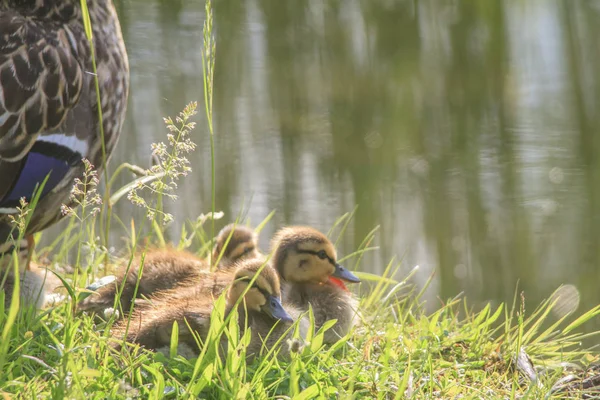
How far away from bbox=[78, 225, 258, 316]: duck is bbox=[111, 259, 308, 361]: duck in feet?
0.74

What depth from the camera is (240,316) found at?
3.52 m

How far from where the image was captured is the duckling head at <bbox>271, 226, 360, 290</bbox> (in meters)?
4.15

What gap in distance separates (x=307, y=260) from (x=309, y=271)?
0.05 metres

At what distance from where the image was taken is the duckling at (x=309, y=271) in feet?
13.5

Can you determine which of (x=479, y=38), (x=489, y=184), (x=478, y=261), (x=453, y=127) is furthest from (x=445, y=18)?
(x=478, y=261)

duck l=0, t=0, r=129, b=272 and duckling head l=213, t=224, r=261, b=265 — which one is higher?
duck l=0, t=0, r=129, b=272

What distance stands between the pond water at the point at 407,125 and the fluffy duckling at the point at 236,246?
9.31 feet

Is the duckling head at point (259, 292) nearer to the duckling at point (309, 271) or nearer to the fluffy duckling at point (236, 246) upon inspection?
the duckling at point (309, 271)

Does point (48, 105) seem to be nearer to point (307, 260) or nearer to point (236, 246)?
point (236, 246)

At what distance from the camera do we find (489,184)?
29.2ft

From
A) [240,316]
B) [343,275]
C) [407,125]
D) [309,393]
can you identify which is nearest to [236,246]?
[343,275]

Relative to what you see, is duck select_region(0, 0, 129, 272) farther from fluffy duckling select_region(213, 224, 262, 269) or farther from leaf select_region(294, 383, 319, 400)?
leaf select_region(294, 383, 319, 400)

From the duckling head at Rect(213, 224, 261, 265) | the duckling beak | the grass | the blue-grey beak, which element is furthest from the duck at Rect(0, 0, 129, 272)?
the blue-grey beak

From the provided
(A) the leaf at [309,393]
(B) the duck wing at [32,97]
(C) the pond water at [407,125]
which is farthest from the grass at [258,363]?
(C) the pond water at [407,125]
